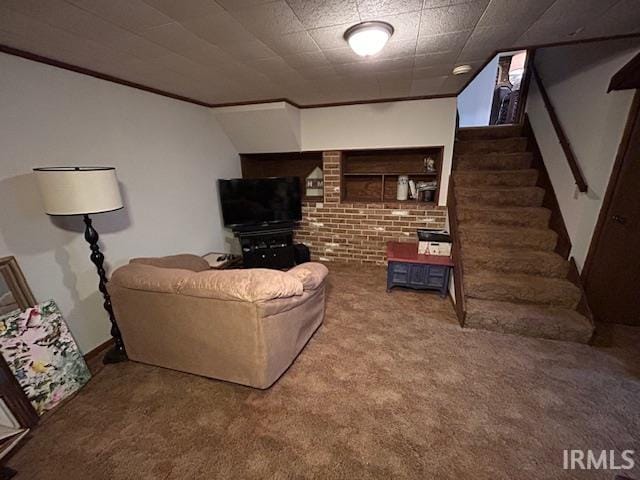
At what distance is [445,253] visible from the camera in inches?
116

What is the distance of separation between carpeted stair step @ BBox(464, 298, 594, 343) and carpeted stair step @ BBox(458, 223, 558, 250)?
→ 0.66 metres

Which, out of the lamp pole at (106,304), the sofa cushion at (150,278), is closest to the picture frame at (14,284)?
the lamp pole at (106,304)

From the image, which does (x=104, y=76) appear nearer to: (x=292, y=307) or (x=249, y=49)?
(x=249, y=49)

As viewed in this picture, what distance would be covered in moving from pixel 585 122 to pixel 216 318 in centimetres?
350

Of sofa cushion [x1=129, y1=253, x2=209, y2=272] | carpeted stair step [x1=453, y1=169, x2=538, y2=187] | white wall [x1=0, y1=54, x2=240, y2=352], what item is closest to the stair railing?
carpeted stair step [x1=453, y1=169, x2=538, y2=187]

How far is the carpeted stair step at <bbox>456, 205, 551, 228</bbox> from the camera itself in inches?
110

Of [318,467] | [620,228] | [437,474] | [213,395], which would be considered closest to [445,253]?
[620,228]

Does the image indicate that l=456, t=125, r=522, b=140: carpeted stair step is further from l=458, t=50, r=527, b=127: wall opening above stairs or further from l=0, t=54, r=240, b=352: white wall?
l=0, t=54, r=240, b=352: white wall

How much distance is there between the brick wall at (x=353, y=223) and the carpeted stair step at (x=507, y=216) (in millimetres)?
422

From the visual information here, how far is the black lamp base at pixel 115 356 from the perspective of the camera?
204 centimetres

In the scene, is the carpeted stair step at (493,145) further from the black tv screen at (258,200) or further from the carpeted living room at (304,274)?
the black tv screen at (258,200)

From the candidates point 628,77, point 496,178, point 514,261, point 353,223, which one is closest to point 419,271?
point 514,261

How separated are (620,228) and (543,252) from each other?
1.90 feet

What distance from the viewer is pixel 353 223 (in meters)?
3.81
